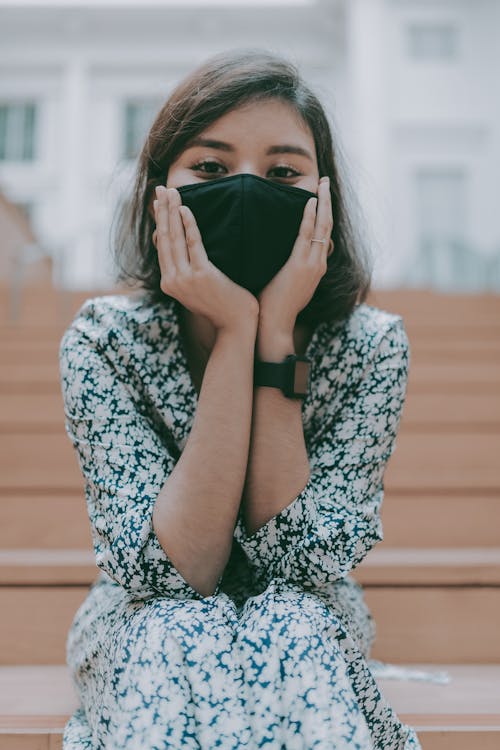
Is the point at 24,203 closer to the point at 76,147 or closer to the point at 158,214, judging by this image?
the point at 76,147

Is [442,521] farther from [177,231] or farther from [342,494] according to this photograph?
[177,231]

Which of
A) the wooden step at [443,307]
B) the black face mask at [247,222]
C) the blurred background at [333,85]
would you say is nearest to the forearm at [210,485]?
the black face mask at [247,222]

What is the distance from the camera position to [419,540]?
1.50 meters

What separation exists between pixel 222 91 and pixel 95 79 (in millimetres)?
10359

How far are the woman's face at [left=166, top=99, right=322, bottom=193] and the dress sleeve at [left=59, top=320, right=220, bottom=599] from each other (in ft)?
0.99

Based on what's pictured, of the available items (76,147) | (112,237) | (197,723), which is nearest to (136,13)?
(76,147)

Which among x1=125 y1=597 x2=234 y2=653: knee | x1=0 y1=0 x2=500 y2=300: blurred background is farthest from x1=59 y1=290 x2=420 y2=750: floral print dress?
x1=0 y1=0 x2=500 y2=300: blurred background

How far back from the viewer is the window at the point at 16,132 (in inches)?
392

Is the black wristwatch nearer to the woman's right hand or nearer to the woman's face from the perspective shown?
the woman's right hand

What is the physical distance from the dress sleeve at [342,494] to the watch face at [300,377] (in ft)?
0.34

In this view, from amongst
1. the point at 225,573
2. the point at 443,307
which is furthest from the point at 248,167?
the point at 443,307

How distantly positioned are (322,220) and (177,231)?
0.69 feet

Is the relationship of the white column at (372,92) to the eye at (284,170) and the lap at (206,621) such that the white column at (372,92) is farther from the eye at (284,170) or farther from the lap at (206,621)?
the lap at (206,621)

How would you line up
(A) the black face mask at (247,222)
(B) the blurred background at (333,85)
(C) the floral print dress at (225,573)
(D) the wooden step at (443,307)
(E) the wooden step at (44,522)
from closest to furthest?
(C) the floral print dress at (225,573) < (A) the black face mask at (247,222) < (E) the wooden step at (44,522) < (D) the wooden step at (443,307) < (B) the blurred background at (333,85)
